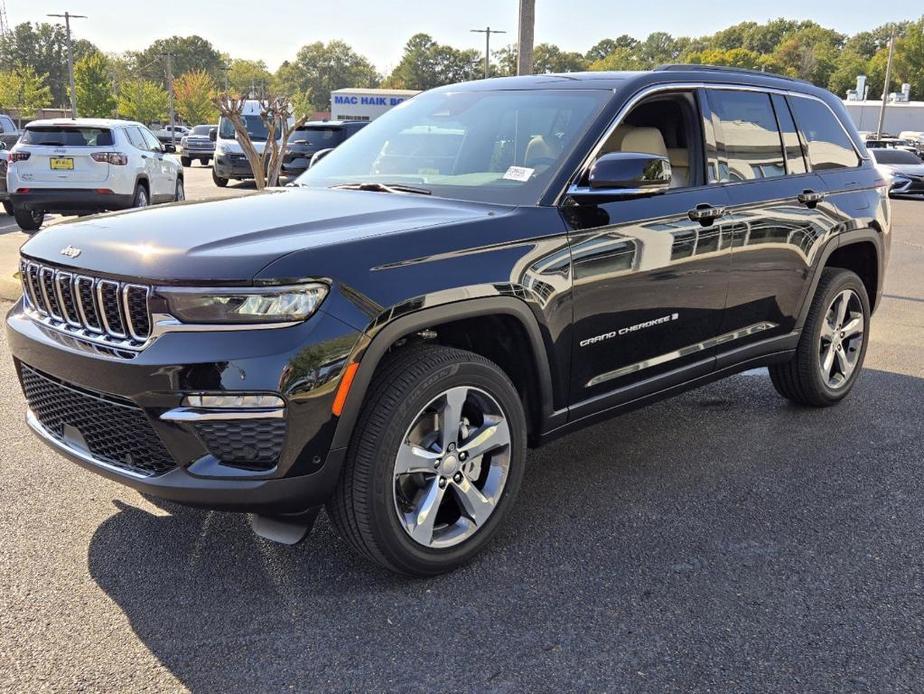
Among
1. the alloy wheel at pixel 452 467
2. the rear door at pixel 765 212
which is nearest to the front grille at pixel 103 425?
the alloy wheel at pixel 452 467

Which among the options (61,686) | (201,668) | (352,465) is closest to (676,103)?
(352,465)

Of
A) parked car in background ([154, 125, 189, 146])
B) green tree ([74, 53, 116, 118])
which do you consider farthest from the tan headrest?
green tree ([74, 53, 116, 118])

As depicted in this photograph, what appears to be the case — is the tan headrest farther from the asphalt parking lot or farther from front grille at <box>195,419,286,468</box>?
front grille at <box>195,419,286,468</box>

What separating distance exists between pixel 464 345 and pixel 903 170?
2269cm

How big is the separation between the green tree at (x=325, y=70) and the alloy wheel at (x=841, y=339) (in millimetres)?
163094

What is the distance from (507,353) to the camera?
3.46m

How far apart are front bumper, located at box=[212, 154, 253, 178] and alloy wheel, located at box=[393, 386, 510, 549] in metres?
20.6

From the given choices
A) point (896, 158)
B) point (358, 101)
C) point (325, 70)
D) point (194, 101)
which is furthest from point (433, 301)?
point (325, 70)

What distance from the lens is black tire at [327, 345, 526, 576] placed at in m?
2.94

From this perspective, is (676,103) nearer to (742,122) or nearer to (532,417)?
(742,122)

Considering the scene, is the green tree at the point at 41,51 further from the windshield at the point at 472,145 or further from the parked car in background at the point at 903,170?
the windshield at the point at 472,145

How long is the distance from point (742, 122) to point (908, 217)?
15.9 m

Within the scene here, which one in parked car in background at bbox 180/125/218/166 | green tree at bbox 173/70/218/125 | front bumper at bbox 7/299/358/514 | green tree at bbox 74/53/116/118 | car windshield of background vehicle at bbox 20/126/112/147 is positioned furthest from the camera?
green tree at bbox 173/70/218/125

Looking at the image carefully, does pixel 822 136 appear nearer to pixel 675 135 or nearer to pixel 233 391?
pixel 675 135
